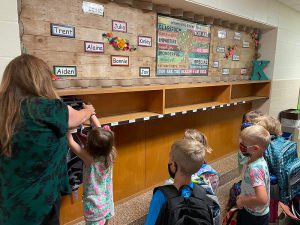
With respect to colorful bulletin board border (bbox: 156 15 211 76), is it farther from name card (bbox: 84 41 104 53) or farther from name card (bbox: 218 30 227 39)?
name card (bbox: 84 41 104 53)

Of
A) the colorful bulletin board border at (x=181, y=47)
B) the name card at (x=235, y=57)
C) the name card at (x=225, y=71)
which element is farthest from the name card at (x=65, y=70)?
the name card at (x=235, y=57)

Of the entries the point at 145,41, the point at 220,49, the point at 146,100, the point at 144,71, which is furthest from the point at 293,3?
the point at 146,100

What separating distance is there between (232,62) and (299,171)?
2.33m

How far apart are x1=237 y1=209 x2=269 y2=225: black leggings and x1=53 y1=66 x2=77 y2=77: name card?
1.79 m

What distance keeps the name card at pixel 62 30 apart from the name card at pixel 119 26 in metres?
0.44

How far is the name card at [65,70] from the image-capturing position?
2061 mm

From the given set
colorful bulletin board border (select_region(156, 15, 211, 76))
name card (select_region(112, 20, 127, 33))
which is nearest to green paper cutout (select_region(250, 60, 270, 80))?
colorful bulletin board border (select_region(156, 15, 211, 76))

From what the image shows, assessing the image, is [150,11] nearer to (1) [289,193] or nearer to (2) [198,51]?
(2) [198,51]

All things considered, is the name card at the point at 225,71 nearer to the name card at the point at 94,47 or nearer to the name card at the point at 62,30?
the name card at the point at 94,47

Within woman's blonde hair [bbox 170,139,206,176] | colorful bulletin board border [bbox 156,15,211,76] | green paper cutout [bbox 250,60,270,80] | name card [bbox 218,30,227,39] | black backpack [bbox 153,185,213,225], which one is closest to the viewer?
black backpack [bbox 153,185,213,225]

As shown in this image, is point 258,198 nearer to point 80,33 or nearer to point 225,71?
point 80,33

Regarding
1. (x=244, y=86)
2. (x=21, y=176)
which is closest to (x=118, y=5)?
(x=21, y=176)

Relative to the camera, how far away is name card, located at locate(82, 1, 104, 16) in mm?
2148

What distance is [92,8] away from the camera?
7.22 ft
